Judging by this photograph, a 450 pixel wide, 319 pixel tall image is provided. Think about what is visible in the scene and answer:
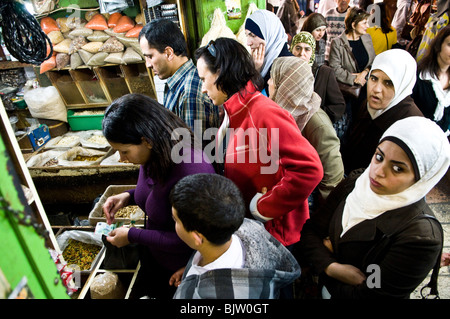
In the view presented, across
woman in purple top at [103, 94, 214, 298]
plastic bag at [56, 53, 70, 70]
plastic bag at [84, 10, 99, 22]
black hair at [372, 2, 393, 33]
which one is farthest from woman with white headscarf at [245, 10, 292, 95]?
plastic bag at [56, 53, 70, 70]

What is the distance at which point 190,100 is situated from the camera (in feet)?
6.77

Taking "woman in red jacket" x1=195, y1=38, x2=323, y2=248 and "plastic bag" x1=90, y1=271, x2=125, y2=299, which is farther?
"plastic bag" x1=90, y1=271, x2=125, y2=299

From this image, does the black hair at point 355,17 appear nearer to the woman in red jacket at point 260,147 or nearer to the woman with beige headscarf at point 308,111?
the woman with beige headscarf at point 308,111

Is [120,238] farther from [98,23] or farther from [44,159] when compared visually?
[98,23]

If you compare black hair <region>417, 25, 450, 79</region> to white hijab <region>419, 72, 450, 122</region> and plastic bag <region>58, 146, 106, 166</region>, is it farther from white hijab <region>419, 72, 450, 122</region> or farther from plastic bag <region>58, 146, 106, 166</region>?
plastic bag <region>58, 146, 106, 166</region>

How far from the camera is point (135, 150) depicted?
1.37 m

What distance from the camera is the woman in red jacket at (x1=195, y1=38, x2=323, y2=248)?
141 centimetres

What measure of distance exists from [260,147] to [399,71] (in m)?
1.45

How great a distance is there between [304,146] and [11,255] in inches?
49.6

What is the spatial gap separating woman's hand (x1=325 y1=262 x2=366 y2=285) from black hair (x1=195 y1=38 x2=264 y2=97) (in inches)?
44.1

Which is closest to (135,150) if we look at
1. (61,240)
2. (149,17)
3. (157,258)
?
(157,258)

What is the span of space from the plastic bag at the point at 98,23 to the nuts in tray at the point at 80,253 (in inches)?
118

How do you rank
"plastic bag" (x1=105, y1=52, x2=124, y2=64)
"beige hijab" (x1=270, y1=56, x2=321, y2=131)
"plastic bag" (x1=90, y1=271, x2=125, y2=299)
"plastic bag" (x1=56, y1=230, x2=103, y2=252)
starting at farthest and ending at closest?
"plastic bag" (x1=105, y1=52, x2=124, y2=64), "plastic bag" (x1=56, y1=230, x2=103, y2=252), "beige hijab" (x1=270, y1=56, x2=321, y2=131), "plastic bag" (x1=90, y1=271, x2=125, y2=299)

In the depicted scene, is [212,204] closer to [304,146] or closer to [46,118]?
[304,146]
